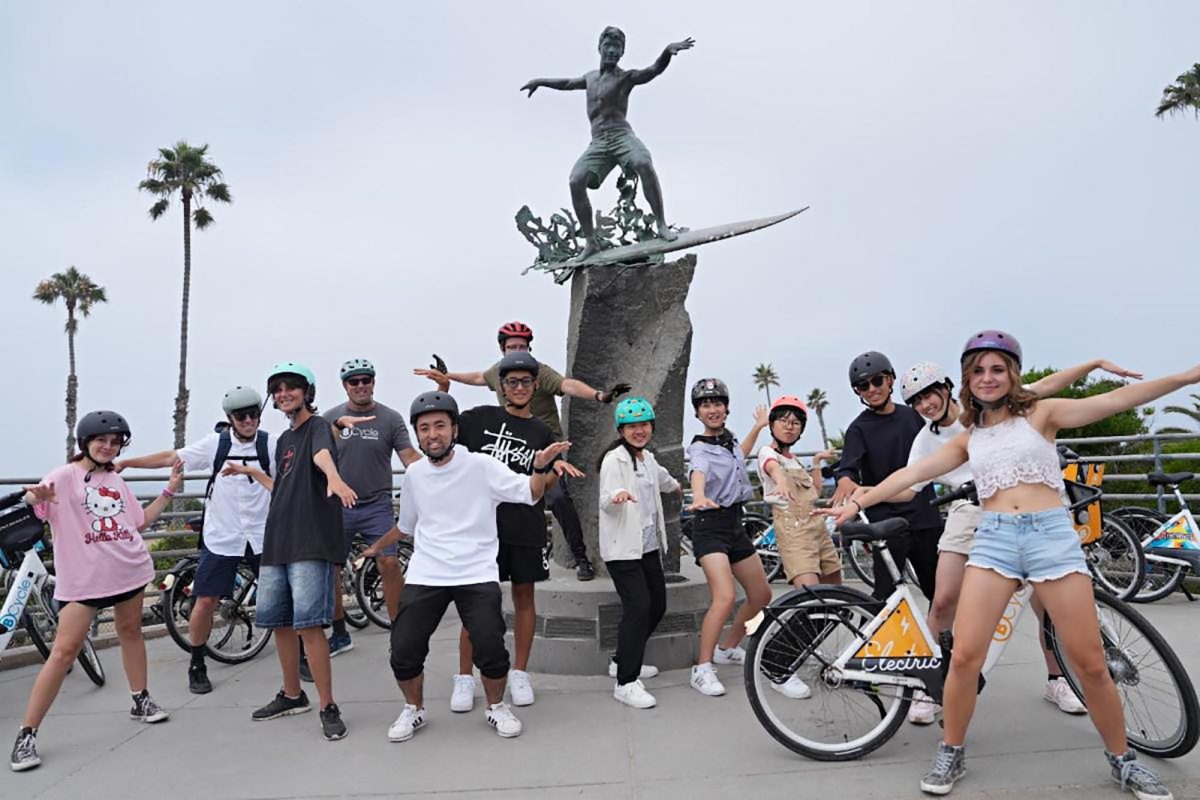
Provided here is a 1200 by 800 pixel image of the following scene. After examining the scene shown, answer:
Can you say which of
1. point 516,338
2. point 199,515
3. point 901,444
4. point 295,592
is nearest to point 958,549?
point 901,444

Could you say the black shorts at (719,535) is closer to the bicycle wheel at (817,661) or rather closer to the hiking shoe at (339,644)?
the bicycle wheel at (817,661)

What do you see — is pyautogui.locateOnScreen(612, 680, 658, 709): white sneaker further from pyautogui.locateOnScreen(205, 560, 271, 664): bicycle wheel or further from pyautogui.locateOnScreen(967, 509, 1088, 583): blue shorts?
pyautogui.locateOnScreen(205, 560, 271, 664): bicycle wheel

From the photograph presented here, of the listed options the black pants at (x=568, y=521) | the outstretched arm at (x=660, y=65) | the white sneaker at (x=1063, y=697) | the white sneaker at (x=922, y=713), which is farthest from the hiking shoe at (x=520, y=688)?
the outstretched arm at (x=660, y=65)

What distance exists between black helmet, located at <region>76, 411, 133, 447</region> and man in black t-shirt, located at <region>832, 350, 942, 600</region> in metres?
3.77

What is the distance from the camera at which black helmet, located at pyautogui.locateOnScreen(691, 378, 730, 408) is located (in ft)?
15.1

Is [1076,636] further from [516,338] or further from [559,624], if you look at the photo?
[516,338]

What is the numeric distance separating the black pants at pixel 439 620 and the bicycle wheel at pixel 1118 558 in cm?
484

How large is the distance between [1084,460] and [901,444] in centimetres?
280

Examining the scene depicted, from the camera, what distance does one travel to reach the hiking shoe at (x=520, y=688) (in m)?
4.20

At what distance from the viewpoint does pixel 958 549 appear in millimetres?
3477

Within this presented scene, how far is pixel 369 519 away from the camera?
5383 millimetres

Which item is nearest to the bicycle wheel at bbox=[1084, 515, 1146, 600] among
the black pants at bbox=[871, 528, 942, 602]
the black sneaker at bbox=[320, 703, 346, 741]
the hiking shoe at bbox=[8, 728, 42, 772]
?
the black pants at bbox=[871, 528, 942, 602]

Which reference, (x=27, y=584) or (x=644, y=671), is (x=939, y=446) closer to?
(x=644, y=671)

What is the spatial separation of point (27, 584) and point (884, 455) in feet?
16.0
